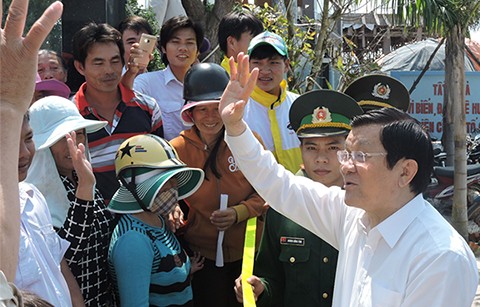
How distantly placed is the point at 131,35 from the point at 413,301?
3.33 m

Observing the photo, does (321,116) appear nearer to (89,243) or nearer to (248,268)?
(248,268)

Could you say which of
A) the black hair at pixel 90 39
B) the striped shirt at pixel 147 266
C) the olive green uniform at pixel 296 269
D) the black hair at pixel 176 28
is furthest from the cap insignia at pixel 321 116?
the black hair at pixel 176 28

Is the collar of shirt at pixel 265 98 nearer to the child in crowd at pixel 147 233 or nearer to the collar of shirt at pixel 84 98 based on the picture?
the collar of shirt at pixel 84 98

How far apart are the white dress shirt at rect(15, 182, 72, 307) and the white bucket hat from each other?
496mm

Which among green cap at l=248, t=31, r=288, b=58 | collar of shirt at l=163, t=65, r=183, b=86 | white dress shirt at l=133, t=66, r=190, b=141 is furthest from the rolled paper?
collar of shirt at l=163, t=65, r=183, b=86

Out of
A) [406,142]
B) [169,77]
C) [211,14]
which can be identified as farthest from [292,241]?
[211,14]

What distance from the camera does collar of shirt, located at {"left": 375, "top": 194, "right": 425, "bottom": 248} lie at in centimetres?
213

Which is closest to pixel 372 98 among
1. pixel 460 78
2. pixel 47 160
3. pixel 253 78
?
pixel 253 78

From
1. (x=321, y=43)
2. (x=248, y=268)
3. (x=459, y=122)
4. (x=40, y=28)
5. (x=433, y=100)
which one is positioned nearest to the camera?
(x=40, y=28)

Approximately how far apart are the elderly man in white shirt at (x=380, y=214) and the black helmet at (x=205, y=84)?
883 mm

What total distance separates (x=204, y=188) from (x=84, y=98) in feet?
2.77

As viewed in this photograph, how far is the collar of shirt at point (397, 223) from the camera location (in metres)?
2.13

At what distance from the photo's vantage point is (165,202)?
2949 mm

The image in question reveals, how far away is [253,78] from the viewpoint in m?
2.51
